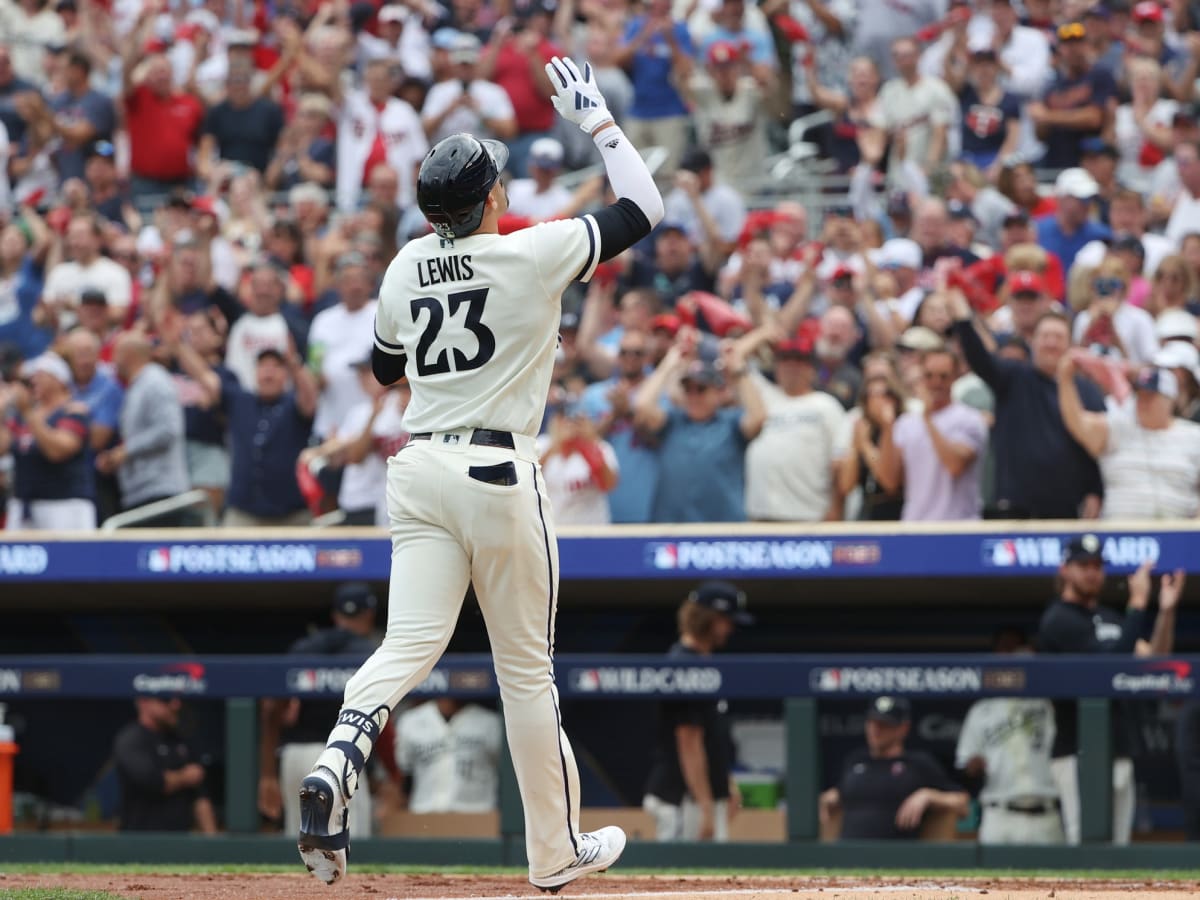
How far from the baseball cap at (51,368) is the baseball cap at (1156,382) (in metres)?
5.68

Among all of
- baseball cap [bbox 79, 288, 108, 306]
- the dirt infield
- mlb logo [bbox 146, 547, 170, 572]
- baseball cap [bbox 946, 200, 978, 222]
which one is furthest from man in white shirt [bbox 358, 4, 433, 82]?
the dirt infield

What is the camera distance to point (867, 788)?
8984mm

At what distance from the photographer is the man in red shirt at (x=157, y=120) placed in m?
14.5

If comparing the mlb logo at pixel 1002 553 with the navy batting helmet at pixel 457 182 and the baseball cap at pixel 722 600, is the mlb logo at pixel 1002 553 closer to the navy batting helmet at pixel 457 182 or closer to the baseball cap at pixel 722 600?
the baseball cap at pixel 722 600

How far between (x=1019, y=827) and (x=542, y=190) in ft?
18.3

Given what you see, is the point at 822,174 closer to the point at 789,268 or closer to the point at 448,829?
the point at 789,268

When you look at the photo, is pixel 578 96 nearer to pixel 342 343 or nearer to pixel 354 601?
pixel 354 601

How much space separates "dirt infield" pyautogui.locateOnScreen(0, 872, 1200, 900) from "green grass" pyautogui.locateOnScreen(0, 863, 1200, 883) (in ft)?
1.34

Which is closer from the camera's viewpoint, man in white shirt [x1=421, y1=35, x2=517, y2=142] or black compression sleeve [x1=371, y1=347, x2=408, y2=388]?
black compression sleeve [x1=371, y1=347, x2=408, y2=388]

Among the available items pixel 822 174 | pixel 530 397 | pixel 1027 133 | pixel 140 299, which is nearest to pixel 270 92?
pixel 140 299

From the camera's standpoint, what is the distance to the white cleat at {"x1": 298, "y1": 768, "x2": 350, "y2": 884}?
4.79m

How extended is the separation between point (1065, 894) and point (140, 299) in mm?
8469

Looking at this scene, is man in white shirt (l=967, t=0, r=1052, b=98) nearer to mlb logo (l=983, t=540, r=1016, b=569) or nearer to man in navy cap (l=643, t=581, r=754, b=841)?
mlb logo (l=983, t=540, r=1016, b=569)

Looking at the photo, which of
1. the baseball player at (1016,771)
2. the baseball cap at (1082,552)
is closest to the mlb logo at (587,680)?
the baseball player at (1016,771)
